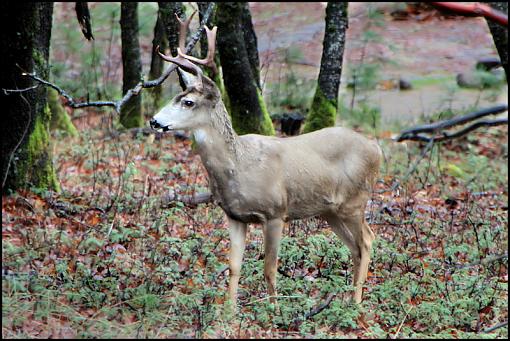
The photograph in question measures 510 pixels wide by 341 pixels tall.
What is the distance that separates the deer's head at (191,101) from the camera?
6980 mm

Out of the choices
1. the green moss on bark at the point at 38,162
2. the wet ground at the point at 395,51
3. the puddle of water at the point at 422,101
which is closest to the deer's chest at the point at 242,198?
the green moss on bark at the point at 38,162

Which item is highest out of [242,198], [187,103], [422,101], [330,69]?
[187,103]

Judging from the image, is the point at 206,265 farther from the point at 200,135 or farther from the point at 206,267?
the point at 200,135

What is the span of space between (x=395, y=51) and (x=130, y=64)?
40.5 ft

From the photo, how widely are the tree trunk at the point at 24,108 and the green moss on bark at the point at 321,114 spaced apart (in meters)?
5.06

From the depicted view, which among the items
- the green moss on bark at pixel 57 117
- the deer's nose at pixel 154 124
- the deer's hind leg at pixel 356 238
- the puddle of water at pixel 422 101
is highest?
the deer's nose at pixel 154 124

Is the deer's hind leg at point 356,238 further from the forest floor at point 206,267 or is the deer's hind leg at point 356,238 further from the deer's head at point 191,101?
the deer's head at point 191,101

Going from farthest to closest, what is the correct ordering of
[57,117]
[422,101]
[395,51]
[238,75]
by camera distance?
1. [395,51]
2. [422,101]
3. [57,117]
4. [238,75]

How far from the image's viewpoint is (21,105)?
9750 mm

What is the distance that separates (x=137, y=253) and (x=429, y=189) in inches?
227

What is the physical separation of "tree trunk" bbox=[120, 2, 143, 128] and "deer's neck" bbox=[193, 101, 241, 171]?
24.7 feet

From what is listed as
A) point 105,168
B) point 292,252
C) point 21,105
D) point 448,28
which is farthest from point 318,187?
point 448,28

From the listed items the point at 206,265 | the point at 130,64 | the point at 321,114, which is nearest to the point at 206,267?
the point at 206,265

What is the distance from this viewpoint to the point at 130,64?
15219 mm
